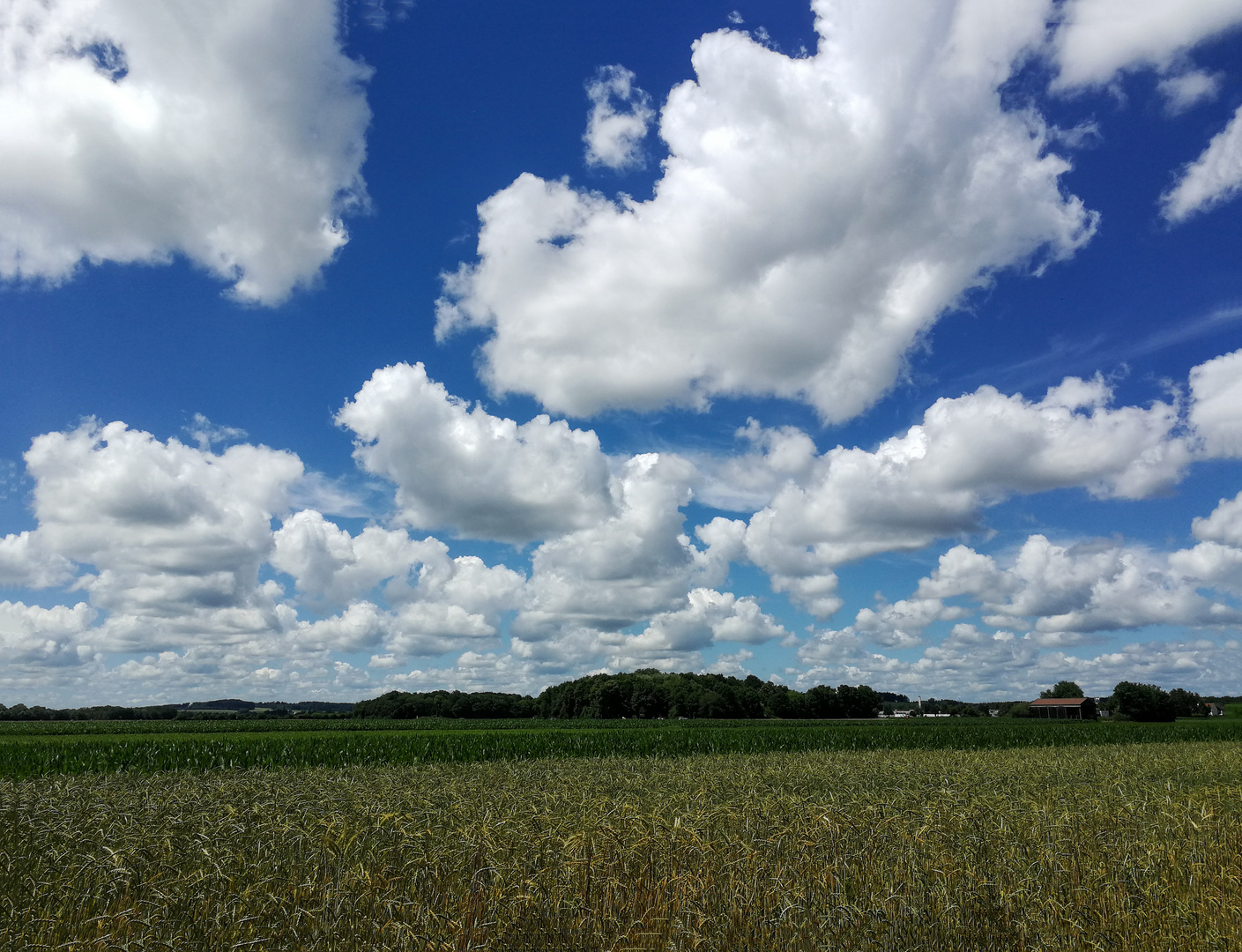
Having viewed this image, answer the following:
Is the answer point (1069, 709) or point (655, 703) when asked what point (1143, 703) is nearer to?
point (1069, 709)

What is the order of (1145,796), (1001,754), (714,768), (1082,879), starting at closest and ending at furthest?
(1082,879) → (1145,796) → (714,768) → (1001,754)

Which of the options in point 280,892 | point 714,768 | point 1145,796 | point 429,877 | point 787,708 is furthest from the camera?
point 787,708

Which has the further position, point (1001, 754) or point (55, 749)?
point (55, 749)

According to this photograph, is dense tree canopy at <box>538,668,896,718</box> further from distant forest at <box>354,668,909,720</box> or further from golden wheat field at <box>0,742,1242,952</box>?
golden wheat field at <box>0,742,1242,952</box>

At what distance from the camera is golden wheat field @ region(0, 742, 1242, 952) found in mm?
6828

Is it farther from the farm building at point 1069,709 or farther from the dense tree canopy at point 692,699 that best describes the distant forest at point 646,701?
the farm building at point 1069,709

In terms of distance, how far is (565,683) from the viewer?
150875 mm

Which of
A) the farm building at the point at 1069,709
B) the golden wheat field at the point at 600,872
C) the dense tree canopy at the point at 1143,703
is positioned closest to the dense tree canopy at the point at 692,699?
the farm building at the point at 1069,709

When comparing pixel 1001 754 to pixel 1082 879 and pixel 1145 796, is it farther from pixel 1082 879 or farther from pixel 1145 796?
pixel 1082 879

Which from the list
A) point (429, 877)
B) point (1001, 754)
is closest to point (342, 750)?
point (1001, 754)

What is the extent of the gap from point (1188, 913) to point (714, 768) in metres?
10.4

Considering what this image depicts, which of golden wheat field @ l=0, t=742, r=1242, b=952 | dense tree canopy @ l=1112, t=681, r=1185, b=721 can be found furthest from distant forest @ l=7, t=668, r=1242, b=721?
golden wheat field @ l=0, t=742, r=1242, b=952

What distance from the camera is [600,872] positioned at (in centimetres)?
810

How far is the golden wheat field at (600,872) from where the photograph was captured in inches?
269
